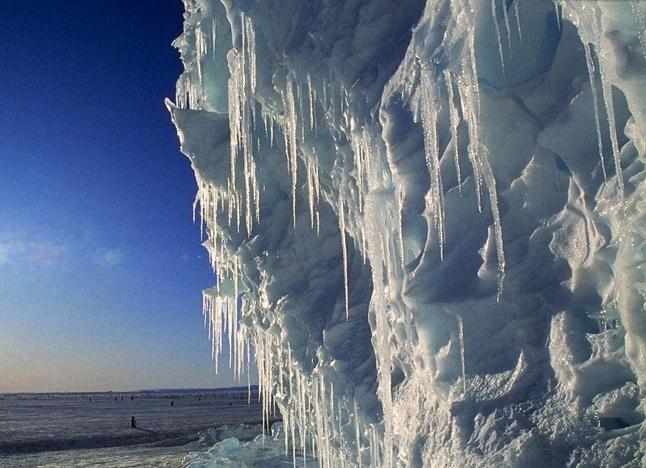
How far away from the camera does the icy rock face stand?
12.0ft

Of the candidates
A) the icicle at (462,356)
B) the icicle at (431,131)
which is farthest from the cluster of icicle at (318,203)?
the icicle at (462,356)

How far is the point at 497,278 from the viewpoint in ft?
14.4

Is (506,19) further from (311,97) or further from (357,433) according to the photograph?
(357,433)

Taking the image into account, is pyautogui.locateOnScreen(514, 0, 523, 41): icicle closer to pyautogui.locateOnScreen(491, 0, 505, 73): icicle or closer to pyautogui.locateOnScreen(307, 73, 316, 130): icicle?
pyautogui.locateOnScreen(491, 0, 505, 73): icicle

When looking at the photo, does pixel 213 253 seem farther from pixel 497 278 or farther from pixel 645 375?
pixel 645 375

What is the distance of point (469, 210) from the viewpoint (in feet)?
15.3

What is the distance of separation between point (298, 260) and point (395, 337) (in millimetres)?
2239

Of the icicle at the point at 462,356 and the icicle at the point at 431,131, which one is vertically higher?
the icicle at the point at 431,131

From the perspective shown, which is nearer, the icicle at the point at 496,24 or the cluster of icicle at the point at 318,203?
the icicle at the point at 496,24

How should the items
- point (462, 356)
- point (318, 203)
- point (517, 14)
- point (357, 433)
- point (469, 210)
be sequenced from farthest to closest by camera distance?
point (318, 203) < point (357, 433) < point (469, 210) < point (462, 356) < point (517, 14)

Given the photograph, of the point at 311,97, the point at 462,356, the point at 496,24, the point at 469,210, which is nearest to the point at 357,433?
the point at 462,356

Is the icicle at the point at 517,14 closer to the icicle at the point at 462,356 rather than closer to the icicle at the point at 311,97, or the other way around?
the icicle at the point at 462,356

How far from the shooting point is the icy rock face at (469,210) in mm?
3664

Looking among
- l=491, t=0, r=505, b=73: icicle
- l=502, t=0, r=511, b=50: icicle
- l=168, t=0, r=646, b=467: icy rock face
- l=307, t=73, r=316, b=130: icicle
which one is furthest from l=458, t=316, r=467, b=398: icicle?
l=307, t=73, r=316, b=130: icicle
